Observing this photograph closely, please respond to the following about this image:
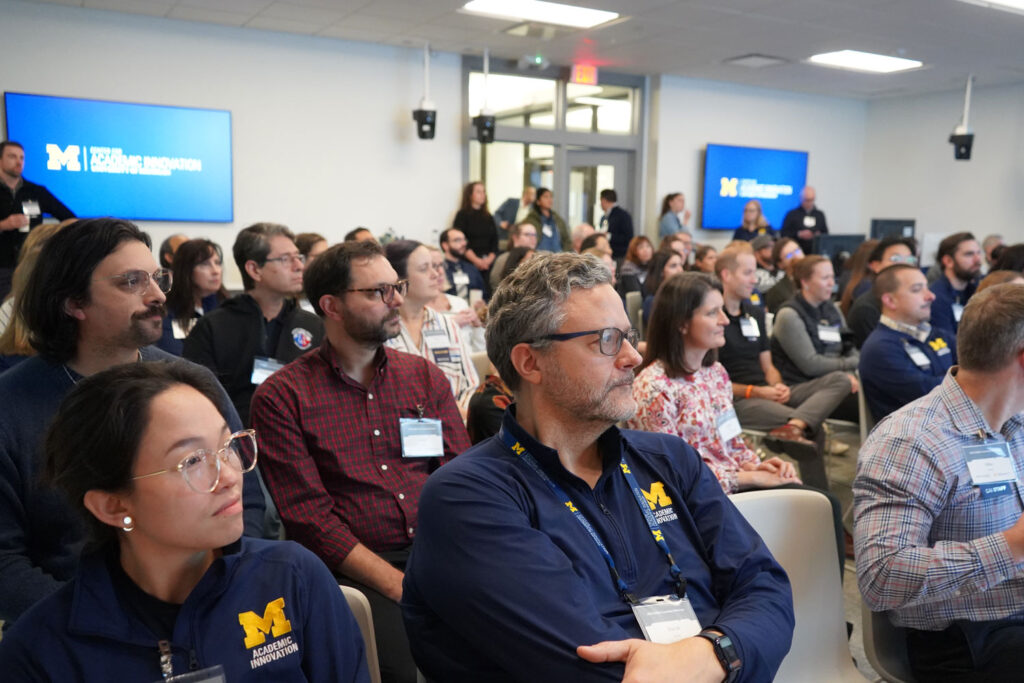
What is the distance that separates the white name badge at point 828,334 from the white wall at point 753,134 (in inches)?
221

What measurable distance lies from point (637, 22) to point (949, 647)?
22.1ft

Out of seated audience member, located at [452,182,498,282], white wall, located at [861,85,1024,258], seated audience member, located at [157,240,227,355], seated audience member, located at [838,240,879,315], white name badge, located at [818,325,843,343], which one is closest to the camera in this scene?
seated audience member, located at [157,240,227,355]

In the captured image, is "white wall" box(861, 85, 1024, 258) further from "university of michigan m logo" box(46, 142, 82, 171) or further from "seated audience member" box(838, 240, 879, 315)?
"university of michigan m logo" box(46, 142, 82, 171)

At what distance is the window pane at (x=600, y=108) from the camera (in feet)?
32.2

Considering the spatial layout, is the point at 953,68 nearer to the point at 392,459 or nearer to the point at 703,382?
the point at 703,382

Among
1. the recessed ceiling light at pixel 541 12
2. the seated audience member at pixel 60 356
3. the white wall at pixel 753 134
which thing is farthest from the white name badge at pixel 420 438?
the white wall at pixel 753 134

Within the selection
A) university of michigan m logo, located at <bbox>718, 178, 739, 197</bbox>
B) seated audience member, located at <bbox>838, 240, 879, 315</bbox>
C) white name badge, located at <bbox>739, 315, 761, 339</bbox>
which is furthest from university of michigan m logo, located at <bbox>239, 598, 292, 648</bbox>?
university of michigan m logo, located at <bbox>718, 178, 739, 197</bbox>

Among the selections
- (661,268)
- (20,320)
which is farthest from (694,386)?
(661,268)

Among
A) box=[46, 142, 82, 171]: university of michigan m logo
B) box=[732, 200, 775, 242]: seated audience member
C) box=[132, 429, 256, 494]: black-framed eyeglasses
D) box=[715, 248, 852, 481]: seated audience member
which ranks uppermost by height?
box=[46, 142, 82, 171]: university of michigan m logo

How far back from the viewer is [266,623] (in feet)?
4.04

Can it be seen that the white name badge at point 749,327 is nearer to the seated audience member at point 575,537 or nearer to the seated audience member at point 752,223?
the seated audience member at point 575,537

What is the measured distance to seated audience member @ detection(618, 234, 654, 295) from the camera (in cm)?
694

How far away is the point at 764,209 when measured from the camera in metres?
11.5

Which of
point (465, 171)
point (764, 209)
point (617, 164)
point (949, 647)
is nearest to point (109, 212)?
point (465, 171)
